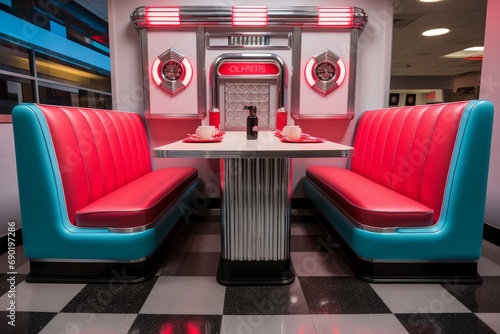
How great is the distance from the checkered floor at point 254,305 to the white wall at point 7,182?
17.1 inches

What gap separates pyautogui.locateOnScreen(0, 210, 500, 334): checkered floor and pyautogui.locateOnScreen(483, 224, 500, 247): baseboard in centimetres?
49

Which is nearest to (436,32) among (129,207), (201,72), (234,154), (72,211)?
(201,72)

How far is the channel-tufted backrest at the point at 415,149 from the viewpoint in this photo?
5.69 ft

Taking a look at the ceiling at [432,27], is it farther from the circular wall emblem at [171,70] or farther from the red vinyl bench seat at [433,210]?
the red vinyl bench seat at [433,210]

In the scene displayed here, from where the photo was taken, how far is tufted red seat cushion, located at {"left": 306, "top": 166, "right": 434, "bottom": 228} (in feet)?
5.58

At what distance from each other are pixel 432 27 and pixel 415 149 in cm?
590

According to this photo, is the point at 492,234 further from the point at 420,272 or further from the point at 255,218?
the point at 255,218

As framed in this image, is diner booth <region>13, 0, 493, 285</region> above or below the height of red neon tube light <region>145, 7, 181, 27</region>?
below

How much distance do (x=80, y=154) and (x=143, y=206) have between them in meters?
0.49

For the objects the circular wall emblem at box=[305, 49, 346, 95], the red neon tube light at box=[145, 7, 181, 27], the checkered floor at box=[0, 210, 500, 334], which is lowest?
the checkered floor at box=[0, 210, 500, 334]

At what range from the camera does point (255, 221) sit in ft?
5.67

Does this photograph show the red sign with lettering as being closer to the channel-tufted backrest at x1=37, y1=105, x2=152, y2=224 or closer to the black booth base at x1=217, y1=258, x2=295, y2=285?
the channel-tufted backrest at x1=37, y1=105, x2=152, y2=224

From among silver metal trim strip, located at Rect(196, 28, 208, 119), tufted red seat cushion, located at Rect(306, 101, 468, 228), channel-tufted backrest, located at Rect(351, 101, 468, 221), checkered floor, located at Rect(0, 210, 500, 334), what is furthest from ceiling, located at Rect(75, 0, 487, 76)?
checkered floor, located at Rect(0, 210, 500, 334)

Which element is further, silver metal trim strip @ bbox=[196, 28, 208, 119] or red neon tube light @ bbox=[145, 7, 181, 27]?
silver metal trim strip @ bbox=[196, 28, 208, 119]
